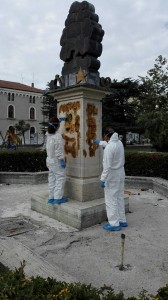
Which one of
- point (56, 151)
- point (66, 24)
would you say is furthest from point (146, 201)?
point (66, 24)

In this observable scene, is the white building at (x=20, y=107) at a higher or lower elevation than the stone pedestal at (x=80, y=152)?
higher

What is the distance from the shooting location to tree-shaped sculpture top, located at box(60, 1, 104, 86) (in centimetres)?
631

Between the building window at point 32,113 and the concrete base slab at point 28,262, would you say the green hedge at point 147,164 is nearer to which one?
the concrete base slab at point 28,262

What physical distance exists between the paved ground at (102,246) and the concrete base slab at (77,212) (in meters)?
0.13

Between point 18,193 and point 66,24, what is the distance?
5073 millimetres

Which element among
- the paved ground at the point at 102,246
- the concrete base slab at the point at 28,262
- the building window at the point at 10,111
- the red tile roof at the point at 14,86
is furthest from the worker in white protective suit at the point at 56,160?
the building window at the point at 10,111

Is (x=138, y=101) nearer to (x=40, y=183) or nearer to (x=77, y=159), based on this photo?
(x=40, y=183)

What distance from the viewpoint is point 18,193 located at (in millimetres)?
8875

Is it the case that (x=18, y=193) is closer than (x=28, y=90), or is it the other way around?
(x=18, y=193)

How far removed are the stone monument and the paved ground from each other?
62 cm

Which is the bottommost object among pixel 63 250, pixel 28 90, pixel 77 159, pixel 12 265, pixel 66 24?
pixel 63 250

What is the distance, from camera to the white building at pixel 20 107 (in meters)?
51.9

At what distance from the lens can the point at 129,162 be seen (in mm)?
10586

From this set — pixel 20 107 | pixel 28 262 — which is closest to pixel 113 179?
pixel 28 262
